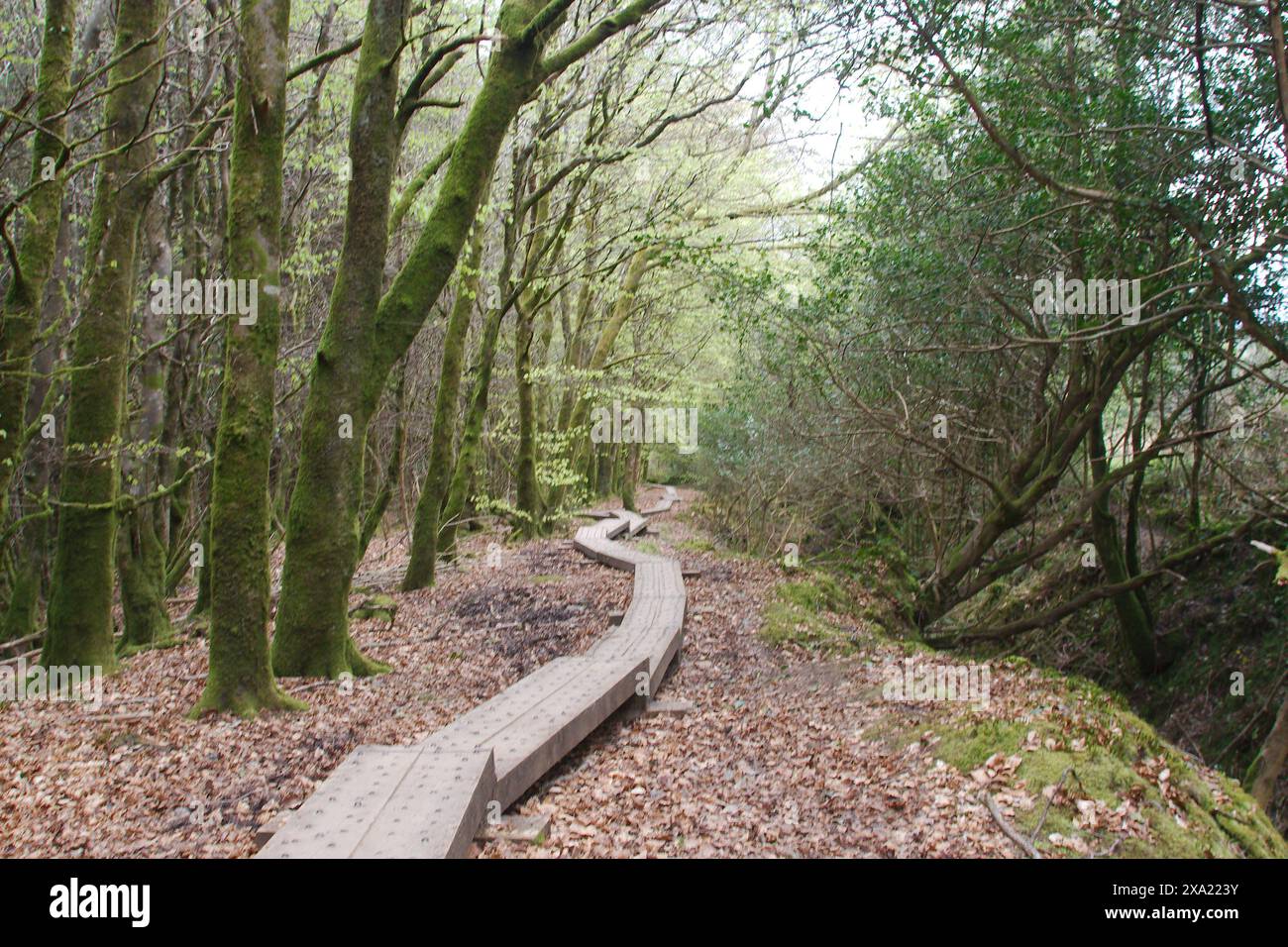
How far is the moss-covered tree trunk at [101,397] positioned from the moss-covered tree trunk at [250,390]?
1.98 meters

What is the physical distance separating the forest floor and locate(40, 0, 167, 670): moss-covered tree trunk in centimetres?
62

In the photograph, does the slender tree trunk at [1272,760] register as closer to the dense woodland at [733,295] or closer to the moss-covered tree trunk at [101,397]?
the dense woodland at [733,295]

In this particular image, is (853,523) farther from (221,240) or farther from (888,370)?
(221,240)

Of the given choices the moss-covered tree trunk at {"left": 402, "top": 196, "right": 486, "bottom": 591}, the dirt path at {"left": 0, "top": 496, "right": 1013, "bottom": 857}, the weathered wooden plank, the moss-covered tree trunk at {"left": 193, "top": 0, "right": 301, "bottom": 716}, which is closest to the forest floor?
the dirt path at {"left": 0, "top": 496, "right": 1013, "bottom": 857}

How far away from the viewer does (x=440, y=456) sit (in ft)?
42.7

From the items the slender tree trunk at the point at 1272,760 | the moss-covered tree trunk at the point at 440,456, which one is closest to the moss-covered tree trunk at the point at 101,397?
the moss-covered tree trunk at the point at 440,456

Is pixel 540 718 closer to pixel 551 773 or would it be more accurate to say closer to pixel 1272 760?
pixel 551 773

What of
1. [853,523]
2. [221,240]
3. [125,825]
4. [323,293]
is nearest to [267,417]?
[125,825]

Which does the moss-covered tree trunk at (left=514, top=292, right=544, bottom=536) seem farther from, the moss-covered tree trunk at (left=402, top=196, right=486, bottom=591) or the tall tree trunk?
the tall tree trunk

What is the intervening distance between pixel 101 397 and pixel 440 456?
17.0ft

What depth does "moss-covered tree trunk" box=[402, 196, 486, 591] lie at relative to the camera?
13.0m

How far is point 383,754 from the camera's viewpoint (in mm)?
Answer: 4766

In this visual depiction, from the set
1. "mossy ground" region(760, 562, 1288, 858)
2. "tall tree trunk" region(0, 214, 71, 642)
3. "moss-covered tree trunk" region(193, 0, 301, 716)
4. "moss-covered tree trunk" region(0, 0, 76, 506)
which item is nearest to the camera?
"mossy ground" region(760, 562, 1288, 858)
